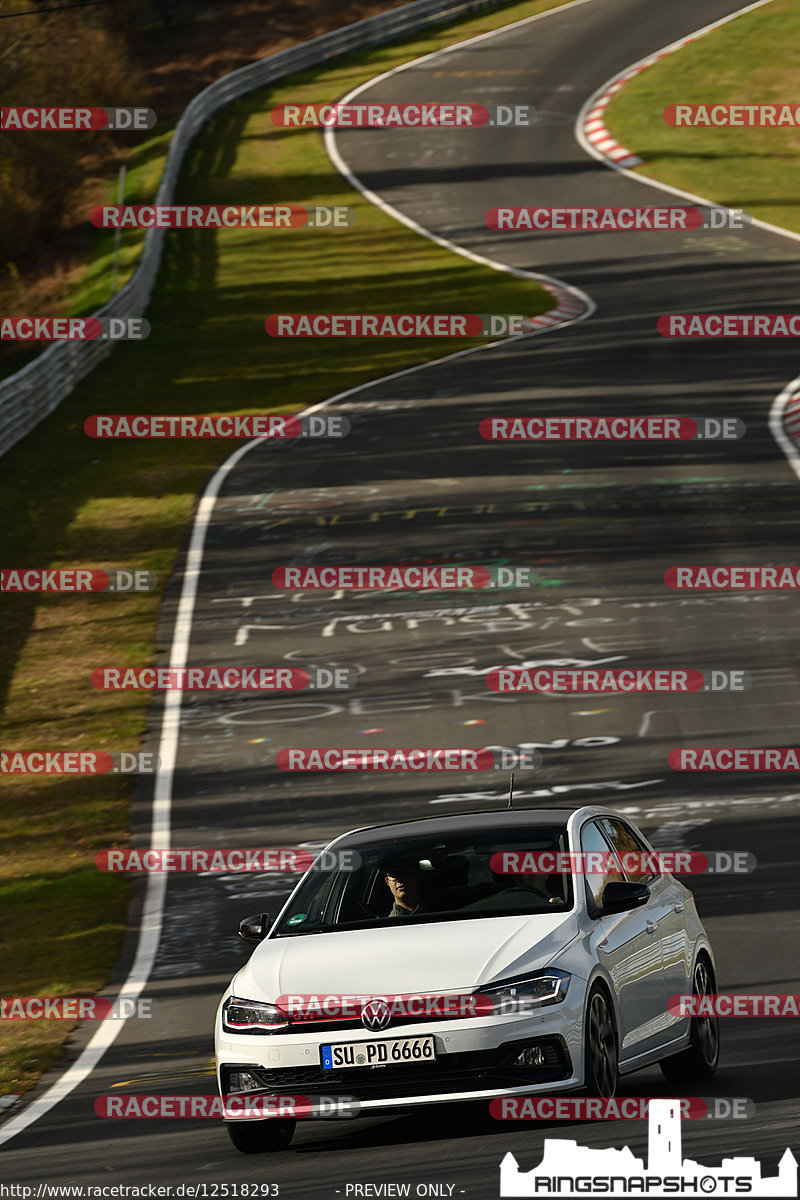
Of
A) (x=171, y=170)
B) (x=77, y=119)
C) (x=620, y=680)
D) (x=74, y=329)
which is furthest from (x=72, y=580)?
(x=77, y=119)

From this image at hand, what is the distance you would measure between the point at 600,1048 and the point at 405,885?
1299 mm

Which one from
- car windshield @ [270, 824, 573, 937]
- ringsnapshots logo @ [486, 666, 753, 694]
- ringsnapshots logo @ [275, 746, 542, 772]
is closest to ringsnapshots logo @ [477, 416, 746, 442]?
ringsnapshots logo @ [486, 666, 753, 694]

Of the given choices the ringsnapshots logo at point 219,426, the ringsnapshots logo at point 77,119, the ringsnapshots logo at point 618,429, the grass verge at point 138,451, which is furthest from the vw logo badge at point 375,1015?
the ringsnapshots logo at point 77,119

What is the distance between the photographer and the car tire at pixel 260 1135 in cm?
880

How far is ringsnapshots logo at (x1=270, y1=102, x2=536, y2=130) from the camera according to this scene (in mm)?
57031

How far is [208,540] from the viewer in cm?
2767

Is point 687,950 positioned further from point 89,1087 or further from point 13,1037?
point 13,1037

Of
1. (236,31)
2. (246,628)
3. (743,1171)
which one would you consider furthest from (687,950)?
(236,31)

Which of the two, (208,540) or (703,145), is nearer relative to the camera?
(208,540)

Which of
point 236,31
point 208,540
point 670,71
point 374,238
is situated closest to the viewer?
point 208,540

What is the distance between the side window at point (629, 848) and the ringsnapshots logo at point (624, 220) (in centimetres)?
3572

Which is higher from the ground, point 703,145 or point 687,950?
point 687,950

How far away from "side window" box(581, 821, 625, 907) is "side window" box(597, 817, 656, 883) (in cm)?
11

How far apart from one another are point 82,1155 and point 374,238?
38.0 m
